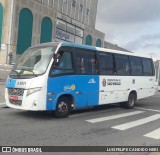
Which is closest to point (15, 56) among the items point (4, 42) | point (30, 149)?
point (4, 42)

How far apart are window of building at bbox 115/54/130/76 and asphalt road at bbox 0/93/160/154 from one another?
2669 millimetres

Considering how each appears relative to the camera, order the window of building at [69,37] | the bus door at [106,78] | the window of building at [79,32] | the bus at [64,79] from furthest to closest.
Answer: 1. the window of building at [79,32]
2. the window of building at [69,37]
3. the bus door at [106,78]
4. the bus at [64,79]

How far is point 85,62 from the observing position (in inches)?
495

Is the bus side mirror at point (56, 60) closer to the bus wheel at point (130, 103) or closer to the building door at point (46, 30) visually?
the bus wheel at point (130, 103)

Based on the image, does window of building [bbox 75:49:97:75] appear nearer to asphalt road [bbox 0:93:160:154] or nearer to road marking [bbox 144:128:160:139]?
asphalt road [bbox 0:93:160:154]

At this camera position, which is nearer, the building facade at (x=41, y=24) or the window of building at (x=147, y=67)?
the window of building at (x=147, y=67)

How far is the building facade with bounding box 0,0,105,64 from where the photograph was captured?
1559 inches

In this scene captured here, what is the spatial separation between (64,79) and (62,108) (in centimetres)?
101

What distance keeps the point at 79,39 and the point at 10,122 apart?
47179 mm

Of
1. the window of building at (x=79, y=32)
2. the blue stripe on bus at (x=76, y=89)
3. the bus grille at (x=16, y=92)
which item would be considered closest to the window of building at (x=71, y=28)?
the window of building at (x=79, y=32)

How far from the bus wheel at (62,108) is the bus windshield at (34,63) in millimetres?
1351

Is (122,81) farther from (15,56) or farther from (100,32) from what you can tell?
(100,32)

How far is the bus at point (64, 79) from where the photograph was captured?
10.6 metres

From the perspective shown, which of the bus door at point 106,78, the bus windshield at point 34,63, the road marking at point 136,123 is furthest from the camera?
the bus door at point 106,78
